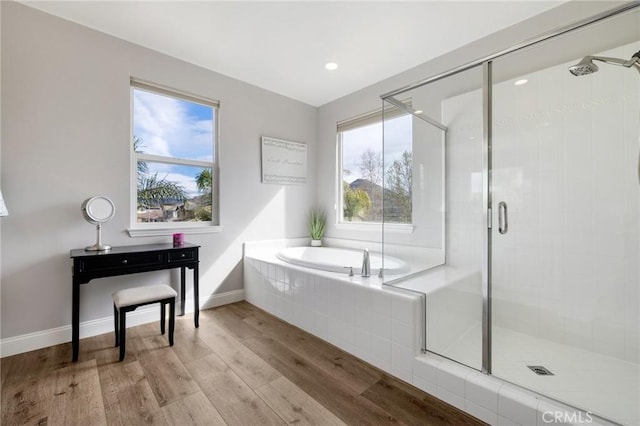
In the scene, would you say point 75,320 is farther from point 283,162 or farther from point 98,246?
point 283,162

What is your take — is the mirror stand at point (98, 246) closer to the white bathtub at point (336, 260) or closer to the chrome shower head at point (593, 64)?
the white bathtub at point (336, 260)

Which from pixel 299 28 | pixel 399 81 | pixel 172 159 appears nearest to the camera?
pixel 299 28

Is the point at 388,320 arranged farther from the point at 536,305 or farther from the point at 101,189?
the point at 101,189

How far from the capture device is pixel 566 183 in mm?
2031

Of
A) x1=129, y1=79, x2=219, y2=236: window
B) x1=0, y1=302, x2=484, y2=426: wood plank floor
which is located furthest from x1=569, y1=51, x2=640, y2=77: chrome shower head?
x1=129, y1=79, x2=219, y2=236: window

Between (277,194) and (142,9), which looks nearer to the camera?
(142,9)

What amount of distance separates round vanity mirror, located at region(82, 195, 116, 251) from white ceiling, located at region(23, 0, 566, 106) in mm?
1480

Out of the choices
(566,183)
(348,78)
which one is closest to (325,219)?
(348,78)

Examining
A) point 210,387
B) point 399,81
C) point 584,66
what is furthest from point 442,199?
point 210,387

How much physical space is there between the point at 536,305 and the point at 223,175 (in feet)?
10.3

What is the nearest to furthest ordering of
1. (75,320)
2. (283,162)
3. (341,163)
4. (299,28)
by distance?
(75,320) → (299,28) → (283,162) → (341,163)

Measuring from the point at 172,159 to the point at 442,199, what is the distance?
2.68m

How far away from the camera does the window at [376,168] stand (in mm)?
2594

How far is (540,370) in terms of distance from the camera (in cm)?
163
